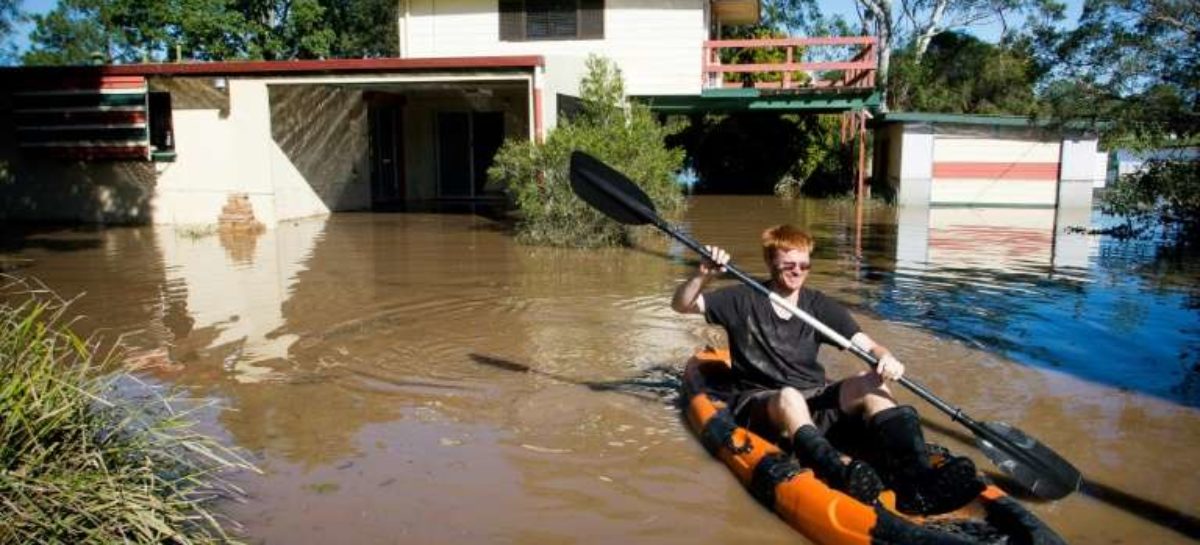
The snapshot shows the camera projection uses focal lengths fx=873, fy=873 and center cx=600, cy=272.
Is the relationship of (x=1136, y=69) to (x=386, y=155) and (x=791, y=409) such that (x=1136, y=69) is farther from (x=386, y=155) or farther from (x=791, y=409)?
(x=386, y=155)

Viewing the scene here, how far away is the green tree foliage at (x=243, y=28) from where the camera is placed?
31562 mm

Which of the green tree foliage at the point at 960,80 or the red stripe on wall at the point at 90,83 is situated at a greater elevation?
the green tree foliage at the point at 960,80

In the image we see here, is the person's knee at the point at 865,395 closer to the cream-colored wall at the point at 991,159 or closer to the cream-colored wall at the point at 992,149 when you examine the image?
the cream-colored wall at the point at 991,159

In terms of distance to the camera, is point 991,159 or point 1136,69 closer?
point 1136,69

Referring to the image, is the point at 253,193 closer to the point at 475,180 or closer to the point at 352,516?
the point at 475,180

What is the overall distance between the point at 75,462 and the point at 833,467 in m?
2.84

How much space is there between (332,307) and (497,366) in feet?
8.84

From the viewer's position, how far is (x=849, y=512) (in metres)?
3.38

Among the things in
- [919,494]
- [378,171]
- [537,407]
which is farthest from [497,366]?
[378,171]

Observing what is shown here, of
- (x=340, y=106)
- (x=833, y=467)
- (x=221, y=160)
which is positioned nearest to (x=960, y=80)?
(x=340, y=106)

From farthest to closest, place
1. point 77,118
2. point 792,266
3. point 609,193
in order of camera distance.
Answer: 1. point 77,118
2. point 609,193
3. point 792,266

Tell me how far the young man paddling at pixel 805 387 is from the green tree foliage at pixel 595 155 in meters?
7.46

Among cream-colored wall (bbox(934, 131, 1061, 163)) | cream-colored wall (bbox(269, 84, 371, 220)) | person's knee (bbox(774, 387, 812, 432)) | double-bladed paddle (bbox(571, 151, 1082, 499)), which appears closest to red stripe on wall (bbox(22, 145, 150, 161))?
cream-colored wall (bbox(269, 84, 371, 220))

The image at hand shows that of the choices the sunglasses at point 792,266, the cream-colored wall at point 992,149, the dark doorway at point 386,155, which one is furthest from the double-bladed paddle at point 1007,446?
the cream-colored wall at point 992,149
